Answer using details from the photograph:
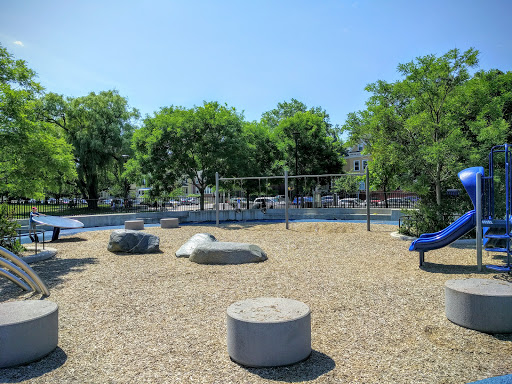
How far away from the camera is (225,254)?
945cm

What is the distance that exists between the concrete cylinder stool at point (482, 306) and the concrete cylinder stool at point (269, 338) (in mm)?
2198

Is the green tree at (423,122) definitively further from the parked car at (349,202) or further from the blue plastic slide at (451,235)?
the parked car at (349,202)

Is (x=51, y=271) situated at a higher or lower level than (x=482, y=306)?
lower

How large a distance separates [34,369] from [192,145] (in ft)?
69.9

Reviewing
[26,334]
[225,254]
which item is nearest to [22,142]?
[225,254]

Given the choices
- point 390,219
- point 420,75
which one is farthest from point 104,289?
point 390,219

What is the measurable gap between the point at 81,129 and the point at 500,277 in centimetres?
3467

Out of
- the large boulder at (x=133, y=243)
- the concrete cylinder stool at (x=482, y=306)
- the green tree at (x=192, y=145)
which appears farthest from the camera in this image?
the green tree at (x=192, y=145)

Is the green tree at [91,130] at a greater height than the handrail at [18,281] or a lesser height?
greater

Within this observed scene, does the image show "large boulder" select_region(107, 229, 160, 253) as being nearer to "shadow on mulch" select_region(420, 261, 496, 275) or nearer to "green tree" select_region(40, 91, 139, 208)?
"shadow on mulch" select_region(420, 261, 496, 275)

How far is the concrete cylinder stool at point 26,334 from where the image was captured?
13.1 ft

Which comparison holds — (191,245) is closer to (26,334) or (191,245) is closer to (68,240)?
(68,240)

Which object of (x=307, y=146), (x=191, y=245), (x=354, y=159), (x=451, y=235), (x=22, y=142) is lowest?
(x=191, y=245)

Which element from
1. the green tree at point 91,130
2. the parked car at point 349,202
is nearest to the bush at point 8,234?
the parked car at point 349,202
